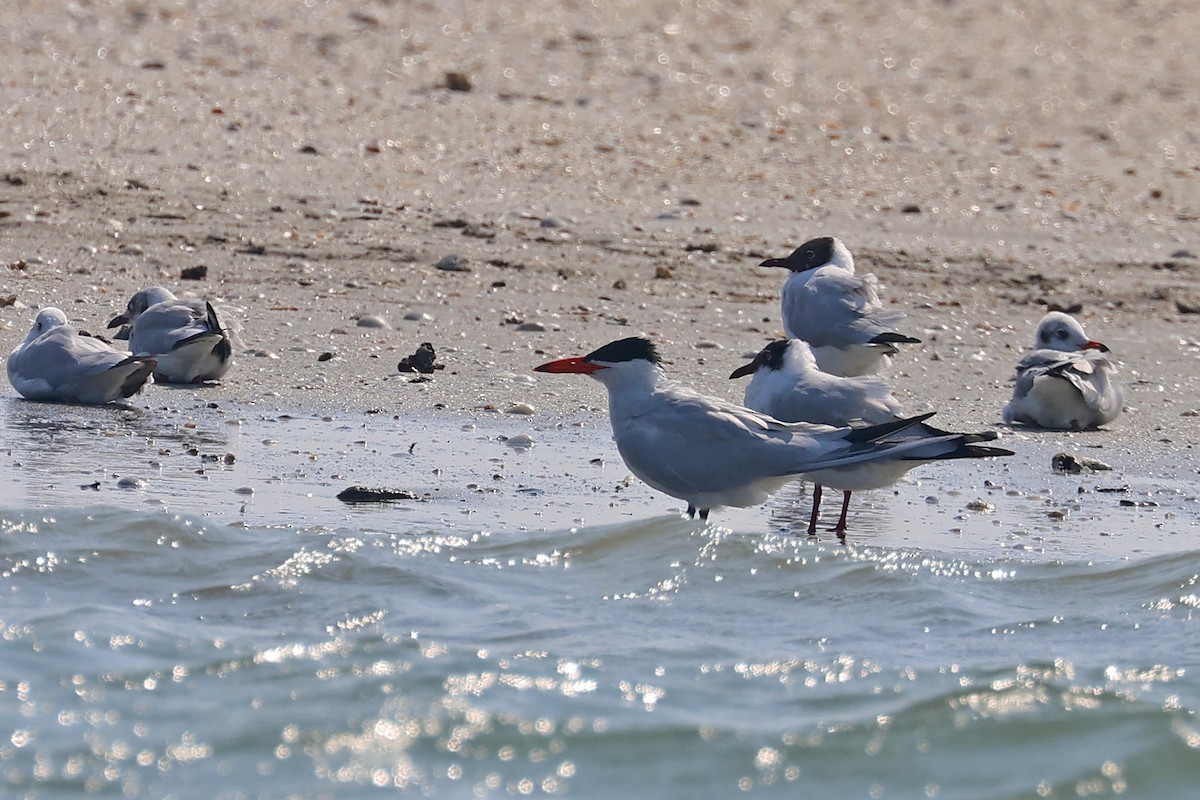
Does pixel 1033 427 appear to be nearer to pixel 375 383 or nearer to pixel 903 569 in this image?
pixel 903 569

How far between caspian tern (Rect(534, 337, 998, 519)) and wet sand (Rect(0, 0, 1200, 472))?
1656 millimetres

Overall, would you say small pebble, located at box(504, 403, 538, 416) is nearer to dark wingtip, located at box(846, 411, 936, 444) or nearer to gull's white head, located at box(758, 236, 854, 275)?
gull's white head, located at box(758, 236, 854, 275)

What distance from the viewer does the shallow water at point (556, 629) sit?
4691 millimetres

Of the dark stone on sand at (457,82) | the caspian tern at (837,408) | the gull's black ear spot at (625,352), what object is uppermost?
the dark stone on sand at (457,82)

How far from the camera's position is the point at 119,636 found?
5406mm

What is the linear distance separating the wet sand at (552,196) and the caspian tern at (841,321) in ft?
1.17

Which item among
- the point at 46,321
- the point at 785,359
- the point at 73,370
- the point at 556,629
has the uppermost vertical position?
the point at 785,359

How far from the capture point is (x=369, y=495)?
6578 mm

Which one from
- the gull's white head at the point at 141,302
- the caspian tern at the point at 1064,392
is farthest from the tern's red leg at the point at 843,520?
the gull's white head at the point at 141,302

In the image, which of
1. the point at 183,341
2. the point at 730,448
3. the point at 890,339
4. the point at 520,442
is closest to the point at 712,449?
the point at 730,448

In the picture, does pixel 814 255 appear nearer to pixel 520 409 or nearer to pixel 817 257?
pixel 817 257

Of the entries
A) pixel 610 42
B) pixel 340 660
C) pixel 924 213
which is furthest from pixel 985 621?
pixel 610 42

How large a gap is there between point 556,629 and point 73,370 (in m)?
3.01

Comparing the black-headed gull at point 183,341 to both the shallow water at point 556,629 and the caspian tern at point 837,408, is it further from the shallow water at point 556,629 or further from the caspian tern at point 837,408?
the caspian tern at point 837,408
